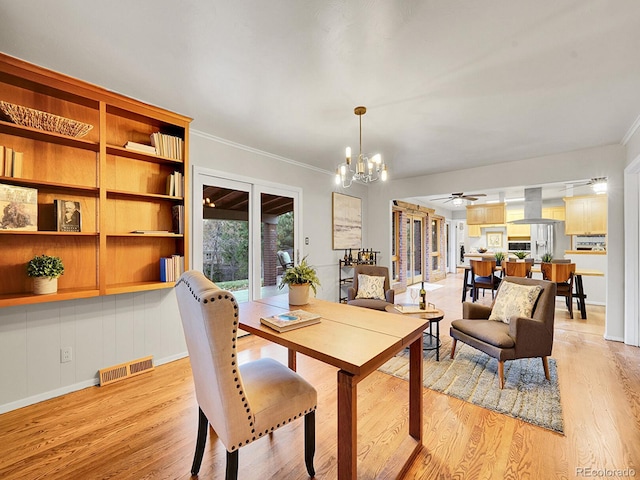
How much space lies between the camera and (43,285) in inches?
87.6

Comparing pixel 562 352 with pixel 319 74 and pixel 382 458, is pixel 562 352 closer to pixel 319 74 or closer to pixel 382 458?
pixel 382 458

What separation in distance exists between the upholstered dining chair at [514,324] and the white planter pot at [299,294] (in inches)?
70.2

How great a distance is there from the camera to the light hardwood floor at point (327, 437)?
5.38 feet

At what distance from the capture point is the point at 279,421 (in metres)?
1.39

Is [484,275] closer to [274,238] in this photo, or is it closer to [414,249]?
[414,249]

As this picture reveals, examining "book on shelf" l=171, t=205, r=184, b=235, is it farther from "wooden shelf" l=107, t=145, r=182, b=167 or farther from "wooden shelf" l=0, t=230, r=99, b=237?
"wooden shelf" l=0, t=230, r=99, b=237

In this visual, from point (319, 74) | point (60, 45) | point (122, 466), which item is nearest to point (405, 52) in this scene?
point (319, 74)

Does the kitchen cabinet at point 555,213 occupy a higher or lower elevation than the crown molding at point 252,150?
lower

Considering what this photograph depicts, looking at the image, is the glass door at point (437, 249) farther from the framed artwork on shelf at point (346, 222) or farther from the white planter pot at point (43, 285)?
the white planter pot at point (43, 285)

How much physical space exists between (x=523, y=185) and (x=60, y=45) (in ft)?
18.1

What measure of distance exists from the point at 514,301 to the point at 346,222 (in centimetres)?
318

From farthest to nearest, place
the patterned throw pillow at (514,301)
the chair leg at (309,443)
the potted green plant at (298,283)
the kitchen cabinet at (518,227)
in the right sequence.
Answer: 1. the kitchen cabinet at (518,227)
2. the patterned throw pillow at (514,301)
3. the potted green plant at (298,283)
4. the chair leg at (309,443)

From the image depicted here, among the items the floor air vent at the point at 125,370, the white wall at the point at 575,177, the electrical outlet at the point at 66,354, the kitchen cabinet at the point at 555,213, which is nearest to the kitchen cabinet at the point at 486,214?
the kitchen cabinet at the point at 555,213

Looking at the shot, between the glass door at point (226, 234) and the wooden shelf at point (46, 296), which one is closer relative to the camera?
the wooden shelf at point (46, 296)
